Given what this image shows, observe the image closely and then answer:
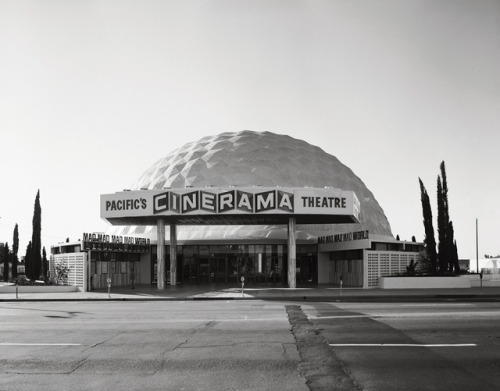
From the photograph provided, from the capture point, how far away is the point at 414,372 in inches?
424

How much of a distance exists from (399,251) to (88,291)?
20890mm

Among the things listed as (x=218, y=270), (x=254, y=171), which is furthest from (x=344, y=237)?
(x=218, y=270)

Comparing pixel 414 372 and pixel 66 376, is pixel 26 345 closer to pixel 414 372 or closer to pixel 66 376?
pixel 66 376

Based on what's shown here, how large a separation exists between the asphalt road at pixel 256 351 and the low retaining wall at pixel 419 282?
16.6 metres

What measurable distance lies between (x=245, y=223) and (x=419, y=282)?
45.7 feet

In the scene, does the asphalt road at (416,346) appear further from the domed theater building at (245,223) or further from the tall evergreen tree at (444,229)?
the tall evergreen tree at (444,229)

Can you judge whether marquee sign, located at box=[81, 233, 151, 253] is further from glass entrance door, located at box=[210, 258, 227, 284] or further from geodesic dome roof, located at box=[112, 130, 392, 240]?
glass entrance door, located at box=[210, 258, 227, 284]

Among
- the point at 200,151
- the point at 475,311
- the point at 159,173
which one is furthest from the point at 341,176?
the point at 475,311

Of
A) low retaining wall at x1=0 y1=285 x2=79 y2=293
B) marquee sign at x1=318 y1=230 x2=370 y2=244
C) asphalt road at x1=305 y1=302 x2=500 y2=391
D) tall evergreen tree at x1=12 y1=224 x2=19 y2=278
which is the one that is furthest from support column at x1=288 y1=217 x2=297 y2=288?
tall evergreen tree at x1=12 y1=224 x2=19 y2=278

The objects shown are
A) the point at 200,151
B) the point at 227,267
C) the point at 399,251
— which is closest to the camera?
the point at 399,251

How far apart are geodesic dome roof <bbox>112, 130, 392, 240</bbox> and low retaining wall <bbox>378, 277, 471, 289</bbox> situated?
10.7 meters

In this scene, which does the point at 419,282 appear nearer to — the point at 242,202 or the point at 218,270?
the point at 242,202

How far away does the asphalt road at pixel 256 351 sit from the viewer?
10227 mm

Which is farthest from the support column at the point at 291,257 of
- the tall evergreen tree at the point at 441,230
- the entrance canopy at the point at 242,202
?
the tall evergreen tree at the point at 441,230
